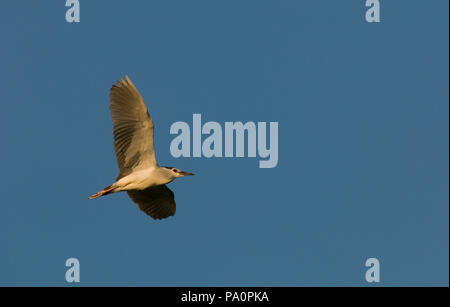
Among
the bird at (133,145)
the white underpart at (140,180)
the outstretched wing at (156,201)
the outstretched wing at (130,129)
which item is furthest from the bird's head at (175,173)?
the outstretched wing at (156,201)

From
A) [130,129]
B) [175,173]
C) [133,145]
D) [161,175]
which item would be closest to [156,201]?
[175,173]

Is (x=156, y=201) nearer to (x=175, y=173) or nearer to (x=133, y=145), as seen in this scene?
(x=175, y=173)

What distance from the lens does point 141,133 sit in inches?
704

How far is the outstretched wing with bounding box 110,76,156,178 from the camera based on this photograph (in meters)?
17.6

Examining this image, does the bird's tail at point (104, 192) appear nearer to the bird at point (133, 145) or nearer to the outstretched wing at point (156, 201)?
the bird at point (133, 145)

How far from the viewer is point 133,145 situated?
59.1ft

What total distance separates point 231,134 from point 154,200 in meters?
4.01

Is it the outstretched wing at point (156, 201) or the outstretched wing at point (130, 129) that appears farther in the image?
the outstretched wing at point (156, 201)

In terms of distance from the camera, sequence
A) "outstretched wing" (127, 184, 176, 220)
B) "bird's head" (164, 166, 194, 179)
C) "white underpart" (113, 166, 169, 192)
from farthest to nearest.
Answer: "outstretched wing" (127, 184, 176, 220)
"bird's head" (164, 166, 194, 179)
"white underpart" (113, 166, 169, 192)

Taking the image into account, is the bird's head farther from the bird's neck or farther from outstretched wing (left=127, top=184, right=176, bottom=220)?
outstretched wing (left=127, top=184, right=176, bottom=220)

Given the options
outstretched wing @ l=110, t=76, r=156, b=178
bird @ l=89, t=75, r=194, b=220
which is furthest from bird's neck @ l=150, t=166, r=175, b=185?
outstretched wing @ l=110, t=76, r=156, b=178

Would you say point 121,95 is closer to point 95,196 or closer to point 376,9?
point 95,196

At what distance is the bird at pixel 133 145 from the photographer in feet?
57.9

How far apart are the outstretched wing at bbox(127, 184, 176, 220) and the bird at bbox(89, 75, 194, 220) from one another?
69 centimetres
